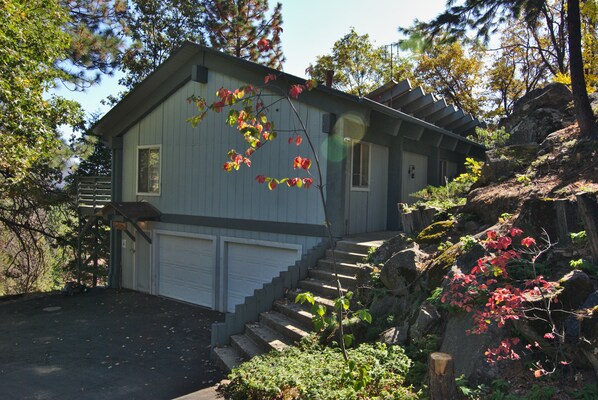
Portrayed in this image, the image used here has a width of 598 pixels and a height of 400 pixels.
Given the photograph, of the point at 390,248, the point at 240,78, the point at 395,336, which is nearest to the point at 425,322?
the point at 395,336

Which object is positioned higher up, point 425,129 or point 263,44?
point 425,129

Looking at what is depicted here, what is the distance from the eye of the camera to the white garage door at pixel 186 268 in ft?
39.0

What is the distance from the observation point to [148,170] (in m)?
13.5

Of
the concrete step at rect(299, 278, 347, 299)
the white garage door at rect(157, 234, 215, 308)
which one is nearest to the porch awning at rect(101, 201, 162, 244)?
the white garage door at rect(157, 234, 215, 308)

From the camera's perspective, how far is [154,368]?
23.8ft

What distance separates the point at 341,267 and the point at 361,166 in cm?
321

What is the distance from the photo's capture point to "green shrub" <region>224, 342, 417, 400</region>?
13.7 ft

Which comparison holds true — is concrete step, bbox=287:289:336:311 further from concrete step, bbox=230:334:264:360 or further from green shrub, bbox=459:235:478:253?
green shrub, bbox=459:235:478:253

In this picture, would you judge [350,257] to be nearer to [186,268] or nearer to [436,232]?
[436,232]

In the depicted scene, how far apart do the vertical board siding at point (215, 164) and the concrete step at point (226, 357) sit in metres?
3.35

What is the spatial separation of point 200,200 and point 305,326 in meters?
6.25

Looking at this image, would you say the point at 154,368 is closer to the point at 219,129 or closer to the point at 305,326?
the point at 305,326

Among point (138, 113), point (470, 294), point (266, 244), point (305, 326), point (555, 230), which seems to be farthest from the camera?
point (138, 113)

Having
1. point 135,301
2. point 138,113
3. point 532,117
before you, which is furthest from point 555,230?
point 138,113
